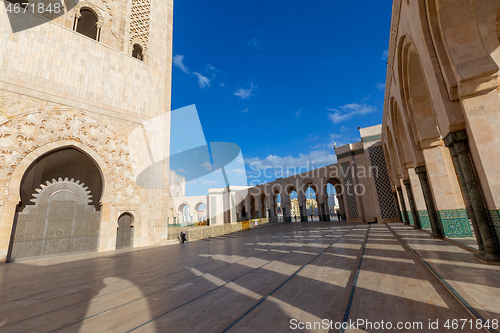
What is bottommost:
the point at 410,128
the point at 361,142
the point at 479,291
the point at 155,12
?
the point at 479,291

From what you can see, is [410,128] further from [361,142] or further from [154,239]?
[154,239]

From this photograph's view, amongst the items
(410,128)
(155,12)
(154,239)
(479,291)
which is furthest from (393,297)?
(155,12)

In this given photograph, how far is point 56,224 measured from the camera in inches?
301

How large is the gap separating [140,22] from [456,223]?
15.6 metres

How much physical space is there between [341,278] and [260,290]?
4.12 ft

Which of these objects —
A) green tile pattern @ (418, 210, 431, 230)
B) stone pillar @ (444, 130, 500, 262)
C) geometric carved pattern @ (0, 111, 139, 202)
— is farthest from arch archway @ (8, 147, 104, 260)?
→ green tile pattern @ (418, 210, 431, 230)

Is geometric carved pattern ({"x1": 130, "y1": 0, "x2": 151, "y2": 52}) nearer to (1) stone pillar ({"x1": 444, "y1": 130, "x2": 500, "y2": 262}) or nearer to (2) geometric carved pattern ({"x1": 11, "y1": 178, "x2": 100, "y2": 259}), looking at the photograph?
(2) geometric carved pattern ({"x1": 11, "y1": 178, "x2": 100, "y2": 259})

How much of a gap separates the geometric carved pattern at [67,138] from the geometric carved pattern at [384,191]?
593 inches

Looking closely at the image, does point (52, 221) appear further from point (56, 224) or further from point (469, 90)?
point (469, 90)

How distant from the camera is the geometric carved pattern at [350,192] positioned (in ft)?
52.3

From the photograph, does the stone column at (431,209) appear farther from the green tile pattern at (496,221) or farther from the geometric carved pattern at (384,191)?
the geometric carved pattern at (384,191)

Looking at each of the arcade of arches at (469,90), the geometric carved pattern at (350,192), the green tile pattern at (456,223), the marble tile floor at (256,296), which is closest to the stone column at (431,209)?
the green tile pattern at (456,223)

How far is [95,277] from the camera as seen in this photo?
4039mm

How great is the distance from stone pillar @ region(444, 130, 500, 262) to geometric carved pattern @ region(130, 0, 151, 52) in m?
12.8
